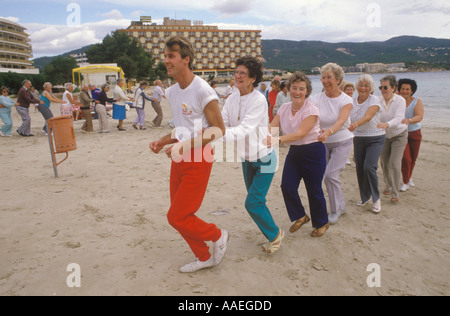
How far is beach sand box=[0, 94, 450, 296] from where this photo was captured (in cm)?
290

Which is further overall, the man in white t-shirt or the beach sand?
the beach sand

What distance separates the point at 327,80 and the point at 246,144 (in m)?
1.65

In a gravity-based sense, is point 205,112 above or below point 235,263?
above

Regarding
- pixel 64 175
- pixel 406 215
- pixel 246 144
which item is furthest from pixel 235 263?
pixel 64 175

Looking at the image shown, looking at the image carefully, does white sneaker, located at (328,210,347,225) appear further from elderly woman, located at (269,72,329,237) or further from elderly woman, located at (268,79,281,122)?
elderly woman, located at (268,79,281,122)

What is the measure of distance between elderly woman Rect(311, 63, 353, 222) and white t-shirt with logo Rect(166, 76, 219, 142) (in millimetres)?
1798

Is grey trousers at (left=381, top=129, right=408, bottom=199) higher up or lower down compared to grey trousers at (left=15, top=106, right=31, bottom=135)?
lower down

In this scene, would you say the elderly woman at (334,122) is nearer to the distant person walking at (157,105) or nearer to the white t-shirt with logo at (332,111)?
the white t-shirt with logo at (332,111)

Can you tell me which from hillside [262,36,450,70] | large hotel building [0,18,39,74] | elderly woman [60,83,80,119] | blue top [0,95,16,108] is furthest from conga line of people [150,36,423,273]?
hillside [262,36,450,70]

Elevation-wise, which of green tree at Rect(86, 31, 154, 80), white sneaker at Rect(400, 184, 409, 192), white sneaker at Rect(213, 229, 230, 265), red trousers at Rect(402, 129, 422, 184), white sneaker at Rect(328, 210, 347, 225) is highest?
green tree at Rect(86, 31, 154, 80)

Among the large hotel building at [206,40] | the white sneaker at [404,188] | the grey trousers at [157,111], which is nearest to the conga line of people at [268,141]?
the white sneaker at [404,188]

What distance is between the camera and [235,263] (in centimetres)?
329

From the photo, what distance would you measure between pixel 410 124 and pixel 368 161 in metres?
1.72
